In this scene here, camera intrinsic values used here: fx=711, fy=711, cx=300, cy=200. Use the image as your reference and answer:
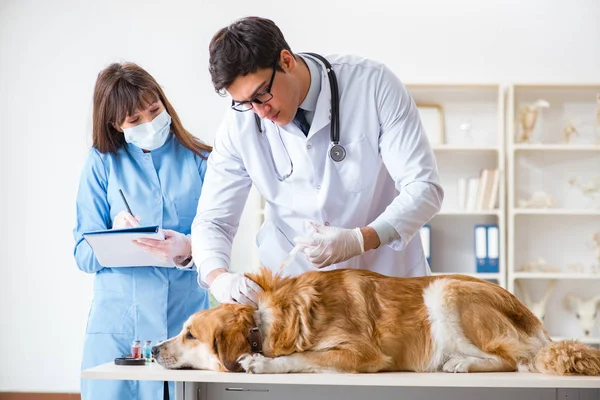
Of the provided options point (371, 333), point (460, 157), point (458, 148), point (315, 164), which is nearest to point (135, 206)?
point (315, 164)

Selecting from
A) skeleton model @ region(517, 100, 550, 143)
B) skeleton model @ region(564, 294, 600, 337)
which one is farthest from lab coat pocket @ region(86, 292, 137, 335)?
skeleton model @ region(564, 294, 600, 337)

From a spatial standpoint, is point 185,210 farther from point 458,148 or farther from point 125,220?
point 458,148

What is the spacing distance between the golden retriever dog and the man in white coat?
130 millimetres

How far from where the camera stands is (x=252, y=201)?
502 centimetres

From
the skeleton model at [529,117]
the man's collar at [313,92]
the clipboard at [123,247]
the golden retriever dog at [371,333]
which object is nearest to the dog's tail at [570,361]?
the golden retriever dog at [371,333]

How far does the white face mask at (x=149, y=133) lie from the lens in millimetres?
2457

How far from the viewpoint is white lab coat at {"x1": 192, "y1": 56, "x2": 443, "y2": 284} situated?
1918 mm

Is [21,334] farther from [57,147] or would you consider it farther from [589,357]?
[589,357]

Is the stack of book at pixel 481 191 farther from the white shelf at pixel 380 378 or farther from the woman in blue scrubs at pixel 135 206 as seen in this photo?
the white shelf at pixel 380 378

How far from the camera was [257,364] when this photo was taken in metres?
1.54

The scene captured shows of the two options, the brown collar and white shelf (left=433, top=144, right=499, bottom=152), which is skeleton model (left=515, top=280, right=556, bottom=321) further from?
the brown collar

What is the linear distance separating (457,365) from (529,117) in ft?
11.8

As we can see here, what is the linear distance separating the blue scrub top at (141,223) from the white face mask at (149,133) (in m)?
0.05

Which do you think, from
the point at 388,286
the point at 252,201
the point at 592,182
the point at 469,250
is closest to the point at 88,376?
the point at 388,286
